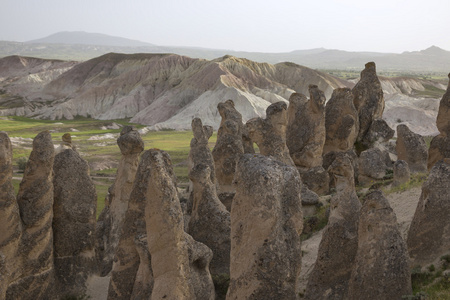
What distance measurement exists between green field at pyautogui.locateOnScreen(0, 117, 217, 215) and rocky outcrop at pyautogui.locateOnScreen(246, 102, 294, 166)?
13.6 meters

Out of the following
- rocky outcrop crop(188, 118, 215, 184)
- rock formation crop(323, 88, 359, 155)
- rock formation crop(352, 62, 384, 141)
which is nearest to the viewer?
rocky outcrop crop(188, 118, 215, 184)

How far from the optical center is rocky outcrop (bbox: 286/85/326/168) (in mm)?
21391

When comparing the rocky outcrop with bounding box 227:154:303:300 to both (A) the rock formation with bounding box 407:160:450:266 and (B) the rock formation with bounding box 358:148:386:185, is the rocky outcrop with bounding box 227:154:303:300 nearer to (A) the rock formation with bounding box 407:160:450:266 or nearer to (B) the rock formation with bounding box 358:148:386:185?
(A) the rock formation with bounding box 407:160:450:266

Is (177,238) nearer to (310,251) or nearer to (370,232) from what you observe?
(370,232)

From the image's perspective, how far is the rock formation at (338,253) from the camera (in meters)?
10.2

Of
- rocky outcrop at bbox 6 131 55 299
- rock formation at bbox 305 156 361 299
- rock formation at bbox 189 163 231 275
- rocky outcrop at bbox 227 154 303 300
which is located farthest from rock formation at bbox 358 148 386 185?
rocky outcrop at bbox 227 154 303 300

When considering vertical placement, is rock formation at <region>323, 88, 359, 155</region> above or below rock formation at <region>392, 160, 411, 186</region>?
above

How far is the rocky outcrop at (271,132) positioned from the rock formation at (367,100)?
31.1 feet

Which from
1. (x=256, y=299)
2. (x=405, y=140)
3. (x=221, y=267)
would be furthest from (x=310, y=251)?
(x=405, y=140)

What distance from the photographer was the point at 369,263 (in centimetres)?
893

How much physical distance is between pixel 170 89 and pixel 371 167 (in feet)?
260

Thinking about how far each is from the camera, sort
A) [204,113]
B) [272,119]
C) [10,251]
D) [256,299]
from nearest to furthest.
Result: 1. [256,299]
2. [10,251]
3. [272,119]
4. [204,113]

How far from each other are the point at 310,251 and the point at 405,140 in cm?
1058

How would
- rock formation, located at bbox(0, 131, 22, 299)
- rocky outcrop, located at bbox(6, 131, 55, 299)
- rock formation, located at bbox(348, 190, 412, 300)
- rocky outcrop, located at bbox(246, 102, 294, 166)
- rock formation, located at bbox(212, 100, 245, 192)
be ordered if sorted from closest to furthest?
1. rock formation, located at bbox(348, 190, 412, 300)
2. rock formation, located at bbox(0, 131, 22, 299)
3. rocky outcrop, located at bbox(6, 131, 55, 299)
4. rocky outcrop, located at bbox(246, 102, 294, 166)
5. rock formation, located at bbox(212, 100, 245, 192)
